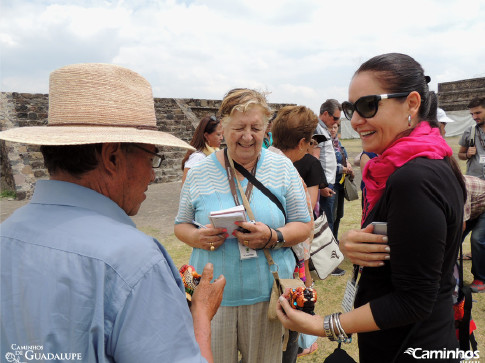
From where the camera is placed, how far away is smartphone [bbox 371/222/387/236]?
1187 millimetres

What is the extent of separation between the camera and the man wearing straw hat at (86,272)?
2.74 feet

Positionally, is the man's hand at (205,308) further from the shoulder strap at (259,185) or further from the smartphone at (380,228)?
the shoulder strap at (259,185)

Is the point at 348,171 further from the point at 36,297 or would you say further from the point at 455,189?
the point at 36,297

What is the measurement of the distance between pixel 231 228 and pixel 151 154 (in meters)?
0.89

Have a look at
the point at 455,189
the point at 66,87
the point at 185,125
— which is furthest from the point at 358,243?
the point at 185,125

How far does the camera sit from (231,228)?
192 cm

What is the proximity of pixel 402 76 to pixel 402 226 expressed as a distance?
571 mm

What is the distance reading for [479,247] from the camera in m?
3.88

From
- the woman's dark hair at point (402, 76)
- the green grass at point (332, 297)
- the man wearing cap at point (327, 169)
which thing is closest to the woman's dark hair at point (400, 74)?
the woman's dark hair at point (402, 76)

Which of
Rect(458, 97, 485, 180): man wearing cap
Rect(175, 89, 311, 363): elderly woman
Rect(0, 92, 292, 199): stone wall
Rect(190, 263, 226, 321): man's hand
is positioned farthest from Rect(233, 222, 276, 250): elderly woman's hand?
Rect(0, 92, 292, 199): stone wall

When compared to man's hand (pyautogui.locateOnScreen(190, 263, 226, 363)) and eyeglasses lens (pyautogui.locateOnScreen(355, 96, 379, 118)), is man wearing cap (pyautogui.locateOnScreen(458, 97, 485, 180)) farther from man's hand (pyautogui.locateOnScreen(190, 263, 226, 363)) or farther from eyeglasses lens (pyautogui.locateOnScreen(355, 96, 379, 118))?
man's hand (pyautogui.locateOnScreen(190, 263, 226, 363))

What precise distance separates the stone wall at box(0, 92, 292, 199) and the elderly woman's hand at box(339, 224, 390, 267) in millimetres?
8854

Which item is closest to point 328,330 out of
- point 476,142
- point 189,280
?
point 189,280

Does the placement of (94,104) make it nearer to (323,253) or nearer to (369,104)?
(369,104)
